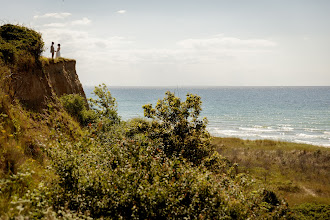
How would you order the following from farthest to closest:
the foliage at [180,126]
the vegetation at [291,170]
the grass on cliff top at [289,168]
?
the grass on cliff top at [289,168]
the vegetation at [291,170]
the foliage at [180,126]

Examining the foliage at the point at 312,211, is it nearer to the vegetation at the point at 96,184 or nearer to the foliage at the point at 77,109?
the vegetation at the point at 96,184

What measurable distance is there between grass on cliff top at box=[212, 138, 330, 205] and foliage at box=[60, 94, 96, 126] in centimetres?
1447

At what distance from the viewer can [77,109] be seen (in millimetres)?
21672

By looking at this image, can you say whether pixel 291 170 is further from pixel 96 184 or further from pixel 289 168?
pixel 96 184

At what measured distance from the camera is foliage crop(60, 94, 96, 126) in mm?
20859

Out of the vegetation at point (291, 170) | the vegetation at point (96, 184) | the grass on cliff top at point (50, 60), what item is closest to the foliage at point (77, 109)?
the grass on cliff top at point (50, 60)

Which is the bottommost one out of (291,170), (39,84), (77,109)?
(291,170)

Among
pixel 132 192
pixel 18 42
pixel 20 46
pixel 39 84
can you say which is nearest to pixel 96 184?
pixel 132 192

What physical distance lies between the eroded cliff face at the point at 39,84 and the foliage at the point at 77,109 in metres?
1.25

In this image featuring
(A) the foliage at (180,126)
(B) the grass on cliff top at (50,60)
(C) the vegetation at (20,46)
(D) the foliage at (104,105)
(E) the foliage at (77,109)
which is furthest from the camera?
(D) the foliage at (104,105)

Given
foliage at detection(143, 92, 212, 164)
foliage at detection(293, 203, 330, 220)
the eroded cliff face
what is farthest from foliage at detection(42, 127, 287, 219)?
the eroded cliff face

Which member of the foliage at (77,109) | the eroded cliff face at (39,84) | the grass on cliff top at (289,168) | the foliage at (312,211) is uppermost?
the eroded cliff face at (39,84)

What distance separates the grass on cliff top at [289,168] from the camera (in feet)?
66.1

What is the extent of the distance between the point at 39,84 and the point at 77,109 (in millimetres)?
5627
